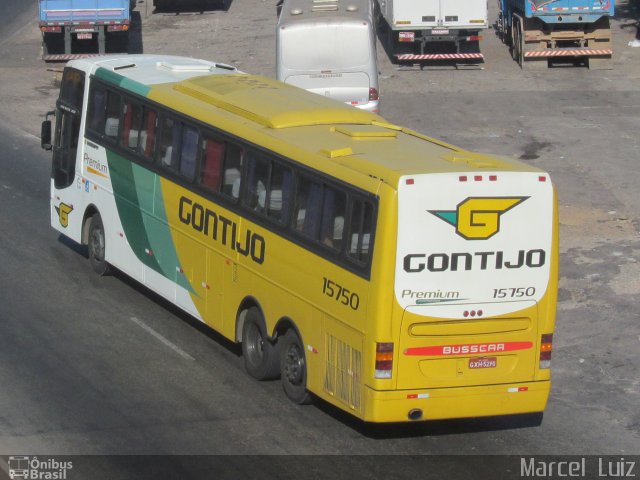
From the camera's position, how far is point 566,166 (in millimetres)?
23391

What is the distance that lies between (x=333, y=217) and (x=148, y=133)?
14.1 ft

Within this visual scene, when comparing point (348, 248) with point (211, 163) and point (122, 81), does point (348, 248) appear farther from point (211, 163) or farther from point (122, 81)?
point (122, 81)

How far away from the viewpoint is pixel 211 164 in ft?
45.4

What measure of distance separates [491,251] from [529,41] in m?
22.3

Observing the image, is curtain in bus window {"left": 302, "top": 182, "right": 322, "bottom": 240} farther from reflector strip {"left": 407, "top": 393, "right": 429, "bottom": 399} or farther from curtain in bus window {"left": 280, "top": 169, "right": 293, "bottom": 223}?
reflector strip {"left": 407, "top": 393, "right": 429, "bottom": 399}

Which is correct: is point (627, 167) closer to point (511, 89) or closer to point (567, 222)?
point (567, 222)

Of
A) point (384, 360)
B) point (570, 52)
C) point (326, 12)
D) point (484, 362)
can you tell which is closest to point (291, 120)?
point (384, 360)

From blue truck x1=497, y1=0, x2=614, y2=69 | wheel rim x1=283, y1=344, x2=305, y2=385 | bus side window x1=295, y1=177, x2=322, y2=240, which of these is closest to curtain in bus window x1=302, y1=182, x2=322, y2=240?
bus side window x1=295, y1=177, x2=322, y2=240

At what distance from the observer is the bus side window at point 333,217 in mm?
11508

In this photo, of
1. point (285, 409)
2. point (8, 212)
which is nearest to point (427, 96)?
point (8, 212)

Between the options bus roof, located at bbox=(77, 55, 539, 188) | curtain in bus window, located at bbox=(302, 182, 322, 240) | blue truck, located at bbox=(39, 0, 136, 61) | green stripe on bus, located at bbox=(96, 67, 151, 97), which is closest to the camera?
bus roof, located at bbox=(77, 55, 539, 188)

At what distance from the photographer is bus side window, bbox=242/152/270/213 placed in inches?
505

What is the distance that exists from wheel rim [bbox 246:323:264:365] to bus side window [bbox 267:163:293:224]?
1.35 metres

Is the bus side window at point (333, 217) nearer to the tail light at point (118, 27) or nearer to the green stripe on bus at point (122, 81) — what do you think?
the green stripe on bus at point (122, 81)
